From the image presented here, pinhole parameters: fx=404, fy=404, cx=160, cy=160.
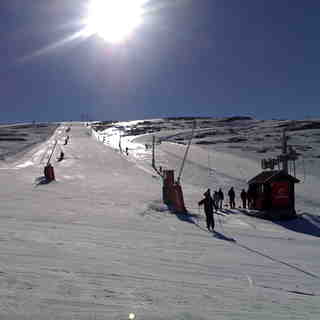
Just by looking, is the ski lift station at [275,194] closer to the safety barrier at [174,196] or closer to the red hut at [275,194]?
the red hut at [275,194]

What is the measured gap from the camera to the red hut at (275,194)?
21953 mm

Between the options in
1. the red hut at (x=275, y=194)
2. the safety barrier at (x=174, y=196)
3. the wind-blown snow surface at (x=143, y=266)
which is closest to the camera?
the wind-blown snow surface at (x=143, y=266)

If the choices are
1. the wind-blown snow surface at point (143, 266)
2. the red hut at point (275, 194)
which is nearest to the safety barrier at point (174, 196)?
the wind-blown snow surface at point (143, 266)

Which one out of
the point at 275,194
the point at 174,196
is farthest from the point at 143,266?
the point at 275,194

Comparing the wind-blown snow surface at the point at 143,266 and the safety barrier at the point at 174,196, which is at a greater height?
the safety barrier at the point at 174,196

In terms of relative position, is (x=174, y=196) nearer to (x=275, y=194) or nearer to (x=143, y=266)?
(x=275, y=194)

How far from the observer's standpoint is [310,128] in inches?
3654

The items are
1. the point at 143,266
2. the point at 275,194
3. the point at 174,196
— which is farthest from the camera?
the point at 275,194

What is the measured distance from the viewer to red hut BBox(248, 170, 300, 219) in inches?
864

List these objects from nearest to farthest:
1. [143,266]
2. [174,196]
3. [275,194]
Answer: [143,266] → [174,196] → [275,194]

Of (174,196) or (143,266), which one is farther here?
(174,196)

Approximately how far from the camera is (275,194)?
72.8ft

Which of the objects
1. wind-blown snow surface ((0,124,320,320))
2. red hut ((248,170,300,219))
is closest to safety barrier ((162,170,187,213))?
wind-blown snow surface ((0,124,320,320))

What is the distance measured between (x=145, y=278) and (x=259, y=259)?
3.85 metres
